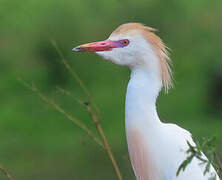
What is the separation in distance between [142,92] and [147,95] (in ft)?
0.11

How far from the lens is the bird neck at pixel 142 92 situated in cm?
412

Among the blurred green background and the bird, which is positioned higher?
the bird

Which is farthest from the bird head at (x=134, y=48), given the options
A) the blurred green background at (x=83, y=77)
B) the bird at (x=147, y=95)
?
the blurred green background at (x=83, y=77)

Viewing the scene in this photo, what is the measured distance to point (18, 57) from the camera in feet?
35.0

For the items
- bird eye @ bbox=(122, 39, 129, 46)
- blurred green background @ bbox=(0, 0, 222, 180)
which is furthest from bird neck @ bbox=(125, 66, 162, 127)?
blurred green background @ bbox=(0, 0, 222, 180)

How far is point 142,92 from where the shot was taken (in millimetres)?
4125

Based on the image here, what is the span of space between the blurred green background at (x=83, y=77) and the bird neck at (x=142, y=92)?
4.16 meters

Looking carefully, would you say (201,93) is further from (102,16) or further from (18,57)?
(18,57)

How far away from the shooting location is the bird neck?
4117 millimetres

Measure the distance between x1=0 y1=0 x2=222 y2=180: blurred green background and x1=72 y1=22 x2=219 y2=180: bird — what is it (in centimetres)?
407

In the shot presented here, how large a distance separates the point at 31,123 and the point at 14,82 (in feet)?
2.42

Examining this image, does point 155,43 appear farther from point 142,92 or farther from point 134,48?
point 142,92

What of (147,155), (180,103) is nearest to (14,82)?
(180,103)

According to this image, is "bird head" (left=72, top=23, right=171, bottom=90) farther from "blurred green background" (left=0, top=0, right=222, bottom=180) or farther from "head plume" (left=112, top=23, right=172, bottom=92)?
"blurred green background" (left=0, top=0, right=222, bottom=180)
